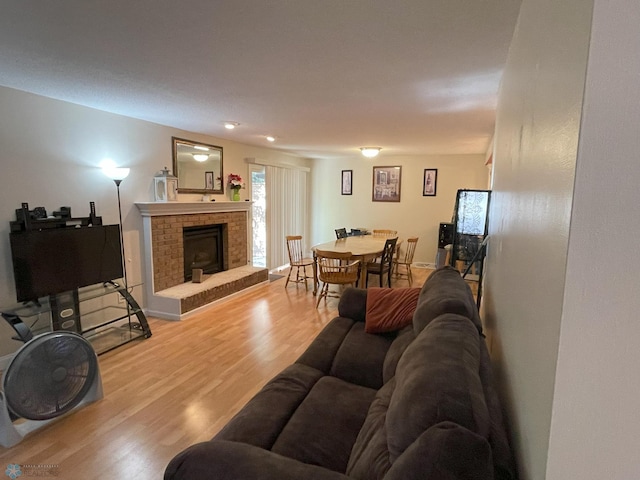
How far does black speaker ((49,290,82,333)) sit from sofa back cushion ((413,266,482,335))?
3128 millimetres

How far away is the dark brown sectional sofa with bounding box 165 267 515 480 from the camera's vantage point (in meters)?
0.90

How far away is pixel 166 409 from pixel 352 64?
8.72ft

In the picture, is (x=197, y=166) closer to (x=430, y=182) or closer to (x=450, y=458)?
(x=430, y=182)

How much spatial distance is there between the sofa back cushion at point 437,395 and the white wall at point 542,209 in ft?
0.42

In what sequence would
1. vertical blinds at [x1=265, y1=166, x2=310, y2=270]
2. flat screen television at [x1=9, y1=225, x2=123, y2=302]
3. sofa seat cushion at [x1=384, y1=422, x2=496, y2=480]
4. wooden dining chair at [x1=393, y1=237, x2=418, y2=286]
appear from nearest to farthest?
1. sofa seat cushion at [x1=384, y1=422, x2=496, y2=480]
2. flat screen television at [x1=9, y1=225, x2=123, y2=302]
3. wooden dining chair at [x1=393, y1=237, x2=418, y2=286]
4. vertical blinds at [x1=265, y1=166, x2=310, y2=270]

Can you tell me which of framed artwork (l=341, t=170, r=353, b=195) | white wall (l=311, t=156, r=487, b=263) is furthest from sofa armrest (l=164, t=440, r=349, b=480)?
framed artwork (l=341, t=170, r=353, b=195)

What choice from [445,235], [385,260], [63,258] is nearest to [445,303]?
Answer: [63,258]

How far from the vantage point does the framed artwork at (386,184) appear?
294 inches

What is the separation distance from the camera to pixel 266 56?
6.86ft

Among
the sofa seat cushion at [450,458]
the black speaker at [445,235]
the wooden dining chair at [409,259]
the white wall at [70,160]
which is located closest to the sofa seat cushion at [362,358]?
the sofa seat cushion at [450,458]

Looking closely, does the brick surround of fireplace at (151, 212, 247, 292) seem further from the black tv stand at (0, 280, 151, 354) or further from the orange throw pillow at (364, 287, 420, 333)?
the orange throw pillow at (364, 287, 420, 333)

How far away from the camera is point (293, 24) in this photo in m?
1.70

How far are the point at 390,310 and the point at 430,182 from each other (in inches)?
206

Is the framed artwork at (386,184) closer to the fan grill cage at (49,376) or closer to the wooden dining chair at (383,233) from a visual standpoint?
the wooden dining chair at (383,233)
